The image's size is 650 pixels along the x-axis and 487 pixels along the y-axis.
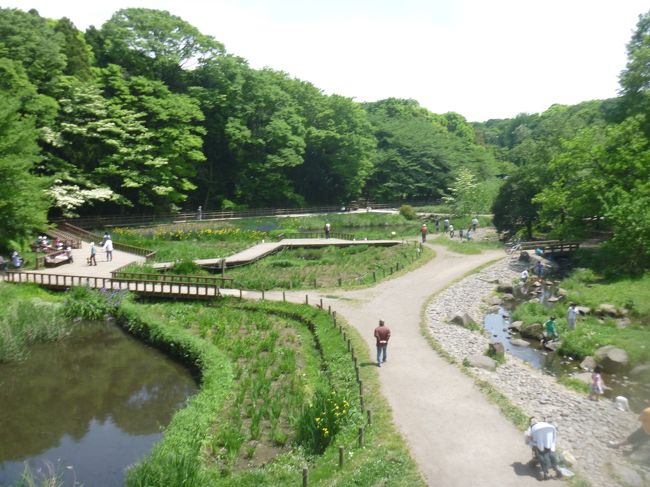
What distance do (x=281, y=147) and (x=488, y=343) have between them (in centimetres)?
4886

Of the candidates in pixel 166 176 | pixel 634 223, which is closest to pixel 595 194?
pixel 634 223

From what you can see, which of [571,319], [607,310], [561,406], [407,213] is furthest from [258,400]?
[407,213]

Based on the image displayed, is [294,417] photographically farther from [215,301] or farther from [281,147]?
[281,147]

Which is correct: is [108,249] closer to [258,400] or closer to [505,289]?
[258,400]

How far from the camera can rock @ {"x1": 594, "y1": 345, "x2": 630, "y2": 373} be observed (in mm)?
21297

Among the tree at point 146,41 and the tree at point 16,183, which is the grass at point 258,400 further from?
the tree at point 146,41

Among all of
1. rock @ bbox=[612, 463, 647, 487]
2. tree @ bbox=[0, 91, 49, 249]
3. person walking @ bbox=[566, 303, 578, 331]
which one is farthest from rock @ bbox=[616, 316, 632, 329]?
tree @ bbox=[0, 91, 49, 249]

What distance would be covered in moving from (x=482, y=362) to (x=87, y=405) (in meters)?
14.3

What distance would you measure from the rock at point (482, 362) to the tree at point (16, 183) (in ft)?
91.0

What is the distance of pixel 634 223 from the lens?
3291 cm

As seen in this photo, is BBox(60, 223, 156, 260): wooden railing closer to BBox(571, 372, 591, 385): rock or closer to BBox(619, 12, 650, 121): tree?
BBox(571, 372, 591, 385): rock

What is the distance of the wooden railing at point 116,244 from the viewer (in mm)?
38241

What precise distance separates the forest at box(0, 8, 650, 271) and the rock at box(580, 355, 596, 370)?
557 inches

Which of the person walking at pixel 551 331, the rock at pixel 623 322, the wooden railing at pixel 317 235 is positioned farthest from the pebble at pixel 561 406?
the wooden railing at pixel 317 235
